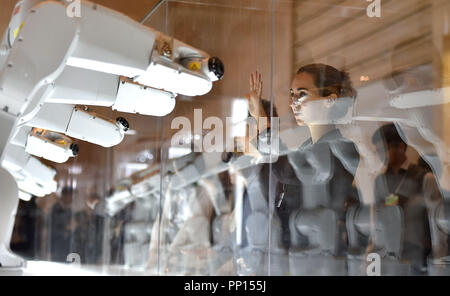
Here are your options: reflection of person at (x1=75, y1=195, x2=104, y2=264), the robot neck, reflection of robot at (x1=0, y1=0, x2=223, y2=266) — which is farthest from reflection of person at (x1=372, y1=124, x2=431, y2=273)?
reflection of person at (x1=75, y1=195, x2=104, y2=264)

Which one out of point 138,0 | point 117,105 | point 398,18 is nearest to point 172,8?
point 138,0

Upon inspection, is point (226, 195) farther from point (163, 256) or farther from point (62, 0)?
point (62, 0)

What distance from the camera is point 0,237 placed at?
1.27 meters

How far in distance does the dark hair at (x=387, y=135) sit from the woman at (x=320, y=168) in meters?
0.06

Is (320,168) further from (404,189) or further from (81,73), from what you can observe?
(81,73)

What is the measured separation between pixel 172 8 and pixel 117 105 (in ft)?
1.45

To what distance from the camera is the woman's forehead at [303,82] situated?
1634 millimetres

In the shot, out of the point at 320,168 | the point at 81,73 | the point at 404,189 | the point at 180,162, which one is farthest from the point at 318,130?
the point at 81,73

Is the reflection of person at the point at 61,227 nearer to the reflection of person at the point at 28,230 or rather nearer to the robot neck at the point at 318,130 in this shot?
the reflection of person at the point at 28,230

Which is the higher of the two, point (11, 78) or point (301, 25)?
point (301, 25)

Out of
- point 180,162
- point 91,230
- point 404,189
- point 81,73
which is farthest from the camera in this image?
point 91,230

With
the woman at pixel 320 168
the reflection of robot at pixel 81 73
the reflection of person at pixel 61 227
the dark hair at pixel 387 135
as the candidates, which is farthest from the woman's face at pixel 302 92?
the reflection of person at pixel 61 227

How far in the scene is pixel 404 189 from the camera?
163 centimetres

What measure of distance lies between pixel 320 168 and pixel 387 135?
181 millimetres
